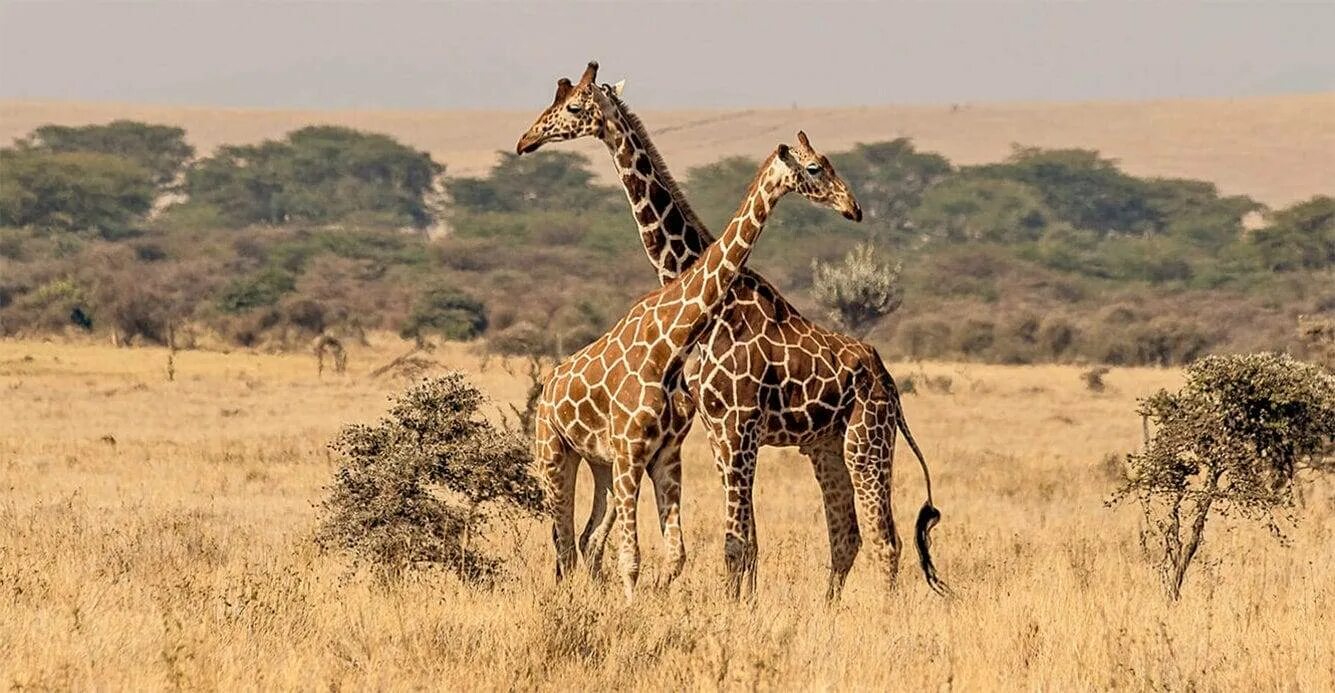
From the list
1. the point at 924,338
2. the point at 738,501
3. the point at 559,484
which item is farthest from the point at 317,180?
the point at 738,501

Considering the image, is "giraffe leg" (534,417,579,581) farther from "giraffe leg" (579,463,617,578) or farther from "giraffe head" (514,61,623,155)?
"giraffe head" (514,61,623,155)

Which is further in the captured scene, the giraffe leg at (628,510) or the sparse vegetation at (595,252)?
the sparse vegetation at (595,252)

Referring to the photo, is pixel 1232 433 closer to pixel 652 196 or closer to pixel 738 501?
pixel 738 501

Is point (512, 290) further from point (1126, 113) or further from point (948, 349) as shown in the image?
point (1126, 113)

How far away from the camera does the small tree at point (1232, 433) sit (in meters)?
12.9

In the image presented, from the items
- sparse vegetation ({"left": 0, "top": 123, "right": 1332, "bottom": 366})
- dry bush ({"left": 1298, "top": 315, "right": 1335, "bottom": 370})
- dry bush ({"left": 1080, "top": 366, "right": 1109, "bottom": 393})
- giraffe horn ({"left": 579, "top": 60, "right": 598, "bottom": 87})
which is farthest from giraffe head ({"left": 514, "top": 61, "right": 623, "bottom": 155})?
dry bush ({"left": 1080, "top": 366, "right": 1109, "bottom": 393})

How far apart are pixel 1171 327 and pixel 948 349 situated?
19.0 ft

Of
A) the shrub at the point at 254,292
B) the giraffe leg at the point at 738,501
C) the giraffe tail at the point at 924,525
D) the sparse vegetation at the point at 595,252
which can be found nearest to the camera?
the giraffe leg at the point at 738,501

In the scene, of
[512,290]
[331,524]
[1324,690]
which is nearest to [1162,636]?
[1324,690]

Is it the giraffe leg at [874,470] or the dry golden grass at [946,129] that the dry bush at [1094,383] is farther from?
the dry golden grass at [946,129]

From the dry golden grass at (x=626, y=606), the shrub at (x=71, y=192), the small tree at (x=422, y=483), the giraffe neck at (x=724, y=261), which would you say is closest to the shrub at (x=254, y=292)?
the shrub at (x=71, y=192)

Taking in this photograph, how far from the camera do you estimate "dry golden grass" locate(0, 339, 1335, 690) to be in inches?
343

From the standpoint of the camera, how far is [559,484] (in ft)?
36.3

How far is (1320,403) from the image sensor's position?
528 inches
